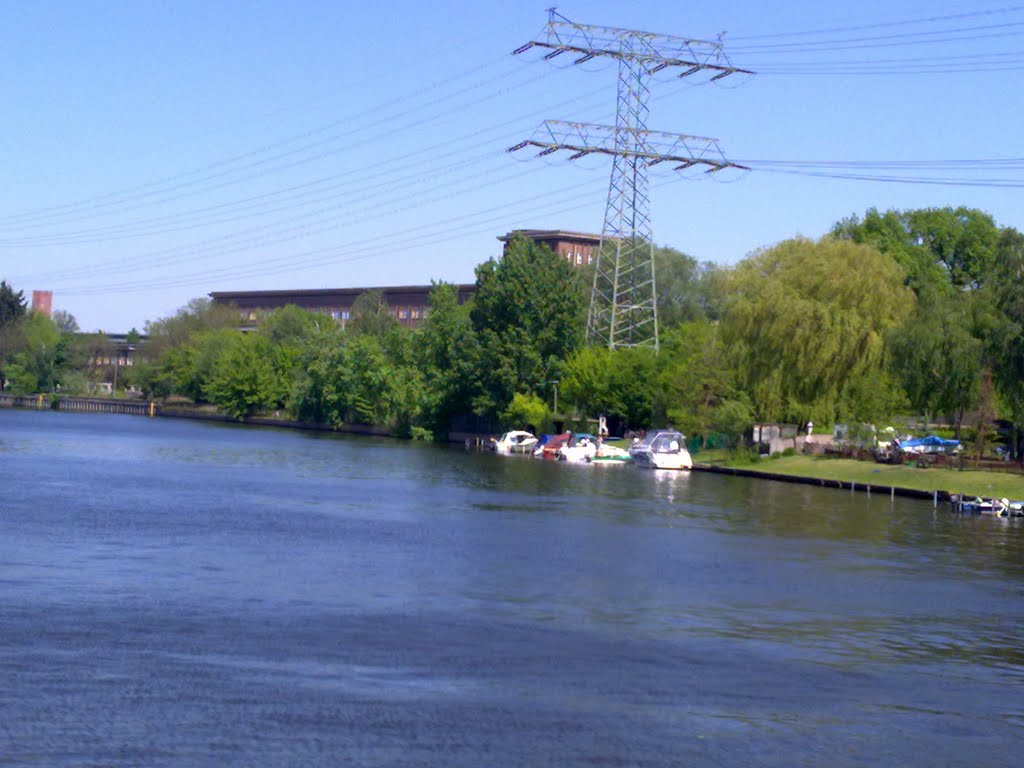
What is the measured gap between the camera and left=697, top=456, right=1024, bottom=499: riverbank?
54125mm

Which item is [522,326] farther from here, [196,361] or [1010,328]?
[196,361]

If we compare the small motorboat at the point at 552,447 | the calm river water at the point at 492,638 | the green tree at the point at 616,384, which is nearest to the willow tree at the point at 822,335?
the green tree at the point at 616,384

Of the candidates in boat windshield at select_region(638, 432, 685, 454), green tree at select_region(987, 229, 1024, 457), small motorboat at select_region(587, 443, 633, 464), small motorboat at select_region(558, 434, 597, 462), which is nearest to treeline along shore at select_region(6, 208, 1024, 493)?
green tree at select_region(987, 229, 1024, 457)

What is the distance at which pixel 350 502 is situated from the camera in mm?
44812

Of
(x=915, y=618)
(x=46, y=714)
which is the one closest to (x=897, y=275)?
(x=915, y=618)

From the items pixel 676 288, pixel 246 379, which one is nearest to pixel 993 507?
pixel 676 288

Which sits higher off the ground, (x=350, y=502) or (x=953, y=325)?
(x=953, y=325)

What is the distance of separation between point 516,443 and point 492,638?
7682 centimetres

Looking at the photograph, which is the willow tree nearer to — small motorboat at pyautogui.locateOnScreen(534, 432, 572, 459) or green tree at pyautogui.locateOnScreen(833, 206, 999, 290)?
small motorboat at pyautogui.locateOnScreen(534, 432, 572, 459)

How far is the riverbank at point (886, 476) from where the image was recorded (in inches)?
2131

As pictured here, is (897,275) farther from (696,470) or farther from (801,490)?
(801,490)

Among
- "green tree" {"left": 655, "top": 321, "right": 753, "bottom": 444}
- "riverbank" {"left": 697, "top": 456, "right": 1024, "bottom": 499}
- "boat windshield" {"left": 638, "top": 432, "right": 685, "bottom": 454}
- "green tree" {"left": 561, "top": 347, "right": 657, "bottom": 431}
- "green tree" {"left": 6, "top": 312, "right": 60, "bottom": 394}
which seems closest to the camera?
"riverbank" {"left": 697, "top": 456, "right": 1024, "bottom": 499}

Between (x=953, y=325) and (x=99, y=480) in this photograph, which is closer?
(x=99, y=480)

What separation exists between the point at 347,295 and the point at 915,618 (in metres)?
176
